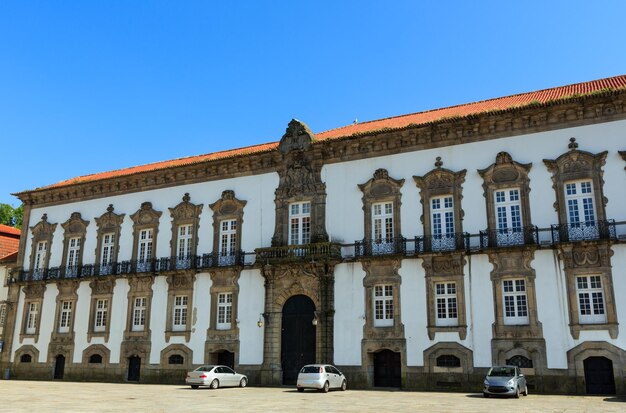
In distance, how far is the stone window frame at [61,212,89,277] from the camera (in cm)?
3738

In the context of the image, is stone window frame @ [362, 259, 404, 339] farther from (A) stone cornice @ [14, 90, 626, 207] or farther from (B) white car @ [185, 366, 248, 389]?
(B) white car @ [185, 366, 248, 389]

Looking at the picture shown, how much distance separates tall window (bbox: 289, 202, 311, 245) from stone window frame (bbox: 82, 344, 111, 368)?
13.0 m

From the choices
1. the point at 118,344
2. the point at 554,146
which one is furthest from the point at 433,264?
the point at 118,344

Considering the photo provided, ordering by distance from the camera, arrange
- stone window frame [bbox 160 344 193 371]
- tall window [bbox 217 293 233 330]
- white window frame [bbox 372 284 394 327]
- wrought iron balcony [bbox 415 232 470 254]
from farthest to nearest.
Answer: stone window frame [bbox 160 344 193 371]
tall window [bbox 217 293 233 330]
white window frame [bbox 372 284 394 327]
wrought iron balcony [bbox 415 232 470 254]

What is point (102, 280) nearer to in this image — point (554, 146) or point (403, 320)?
point (403, 320)

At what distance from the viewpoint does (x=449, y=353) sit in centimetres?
2606

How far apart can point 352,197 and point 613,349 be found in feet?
44.2

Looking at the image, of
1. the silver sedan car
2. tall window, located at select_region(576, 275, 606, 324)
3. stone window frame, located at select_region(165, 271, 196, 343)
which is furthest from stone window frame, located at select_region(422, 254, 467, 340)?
stone window frame, located at select_region(165, 271, 196, 343)

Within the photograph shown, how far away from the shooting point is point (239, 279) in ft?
104

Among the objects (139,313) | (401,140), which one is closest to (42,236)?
(139,313)

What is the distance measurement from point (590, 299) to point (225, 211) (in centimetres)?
1902

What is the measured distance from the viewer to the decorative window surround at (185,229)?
33.6 m

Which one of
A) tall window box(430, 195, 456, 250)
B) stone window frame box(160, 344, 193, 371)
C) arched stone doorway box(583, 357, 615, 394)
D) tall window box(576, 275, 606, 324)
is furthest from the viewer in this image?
stone window frame box(160, 344, 193, 371)

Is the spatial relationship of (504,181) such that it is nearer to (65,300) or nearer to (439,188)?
(439,188)
